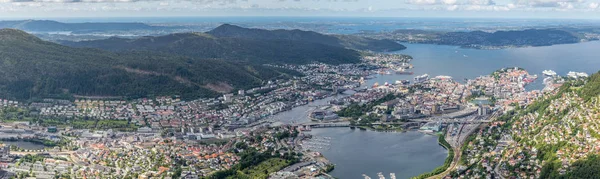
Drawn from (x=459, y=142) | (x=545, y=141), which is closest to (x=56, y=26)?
(x=459, y=142)

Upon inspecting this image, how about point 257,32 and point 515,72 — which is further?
point 257,32

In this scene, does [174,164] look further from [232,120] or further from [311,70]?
[311,70]

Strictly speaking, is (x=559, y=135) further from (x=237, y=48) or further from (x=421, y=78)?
(x=237, y=48)

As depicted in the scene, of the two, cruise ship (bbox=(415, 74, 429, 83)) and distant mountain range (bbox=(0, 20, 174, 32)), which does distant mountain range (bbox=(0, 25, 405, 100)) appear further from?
distant mountain range (bbox=(0, 20, 174, 32))

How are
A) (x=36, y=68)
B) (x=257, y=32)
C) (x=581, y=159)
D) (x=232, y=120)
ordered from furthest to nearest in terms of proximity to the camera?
(x=257, y=32) < (x=36, y=68) < (x=232, y=120) < (x=581, y=159)

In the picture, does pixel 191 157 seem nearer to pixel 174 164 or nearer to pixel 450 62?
pixel 174 164

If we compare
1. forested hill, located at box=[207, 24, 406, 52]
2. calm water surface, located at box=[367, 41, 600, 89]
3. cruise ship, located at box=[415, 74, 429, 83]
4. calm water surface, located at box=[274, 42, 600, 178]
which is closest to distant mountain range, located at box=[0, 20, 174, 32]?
forested hill, located at box=[207, 24, 406, 52]

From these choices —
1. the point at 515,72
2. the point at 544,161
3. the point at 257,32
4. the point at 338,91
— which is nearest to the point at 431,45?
the point at 257,32

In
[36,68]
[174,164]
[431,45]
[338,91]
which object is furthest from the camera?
[431,45]
